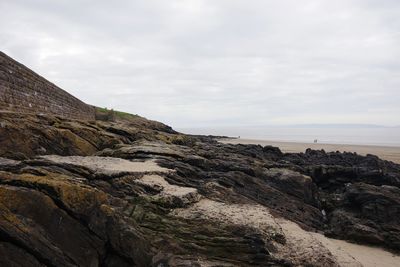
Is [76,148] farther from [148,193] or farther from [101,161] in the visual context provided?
[148,193]

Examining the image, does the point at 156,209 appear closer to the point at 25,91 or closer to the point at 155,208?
Answer: the point at 155,208

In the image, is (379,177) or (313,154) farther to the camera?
(313,154)

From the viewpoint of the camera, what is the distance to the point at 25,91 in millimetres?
14297

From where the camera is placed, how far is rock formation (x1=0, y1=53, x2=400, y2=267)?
607 cm

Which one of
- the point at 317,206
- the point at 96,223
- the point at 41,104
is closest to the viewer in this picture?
the point at 96,223

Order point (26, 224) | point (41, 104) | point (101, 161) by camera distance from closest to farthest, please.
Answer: point (26, 224) → point (101, 161) → point (41, 104)

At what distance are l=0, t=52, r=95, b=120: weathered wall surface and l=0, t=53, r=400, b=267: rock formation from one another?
1.03 meters

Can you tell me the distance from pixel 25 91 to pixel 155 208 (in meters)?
8.52

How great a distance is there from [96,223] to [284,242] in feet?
14.9

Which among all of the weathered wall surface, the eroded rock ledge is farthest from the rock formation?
the weathered wall surface

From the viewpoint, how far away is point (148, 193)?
9359 millimetres

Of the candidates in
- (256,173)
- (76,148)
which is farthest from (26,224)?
(256,173)

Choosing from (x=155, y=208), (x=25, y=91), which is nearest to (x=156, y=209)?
(x=155, y=208)

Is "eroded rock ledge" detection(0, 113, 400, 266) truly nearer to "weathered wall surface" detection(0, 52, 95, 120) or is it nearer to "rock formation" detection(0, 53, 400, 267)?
"rock formation" detection(0, 53, 400, 267)
